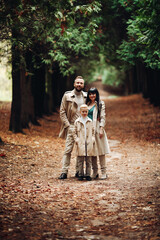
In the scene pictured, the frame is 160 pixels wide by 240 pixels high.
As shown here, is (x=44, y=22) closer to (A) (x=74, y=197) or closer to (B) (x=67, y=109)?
(B) (x=67, y=109)

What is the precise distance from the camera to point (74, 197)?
597cm

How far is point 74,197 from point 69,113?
2186 mm

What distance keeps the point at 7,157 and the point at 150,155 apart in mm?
4463

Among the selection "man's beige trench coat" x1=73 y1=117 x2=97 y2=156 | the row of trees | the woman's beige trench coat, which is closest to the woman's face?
the woman's beige trench coat

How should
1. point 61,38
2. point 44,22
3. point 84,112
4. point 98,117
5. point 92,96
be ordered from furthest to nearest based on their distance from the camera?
point 61,38 → point 44,22 → point 98,117 → point 92,96 → point 84,112

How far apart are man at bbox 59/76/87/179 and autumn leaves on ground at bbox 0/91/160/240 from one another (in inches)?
19.8

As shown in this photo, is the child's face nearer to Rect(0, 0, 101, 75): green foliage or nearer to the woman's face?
the woman's face

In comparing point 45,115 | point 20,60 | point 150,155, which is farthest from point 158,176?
point 45,115

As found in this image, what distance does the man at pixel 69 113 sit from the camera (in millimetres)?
7438

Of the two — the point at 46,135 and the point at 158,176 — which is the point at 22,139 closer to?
the point at 46,135

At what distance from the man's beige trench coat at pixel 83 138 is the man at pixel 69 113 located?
0.27 metres

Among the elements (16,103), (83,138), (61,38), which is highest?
(61,38)

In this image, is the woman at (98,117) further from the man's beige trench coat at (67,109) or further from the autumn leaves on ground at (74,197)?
the autumn leaves on ground at (74,197)

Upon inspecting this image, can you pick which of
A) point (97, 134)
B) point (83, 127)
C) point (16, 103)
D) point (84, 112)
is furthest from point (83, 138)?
point (16, 103)
